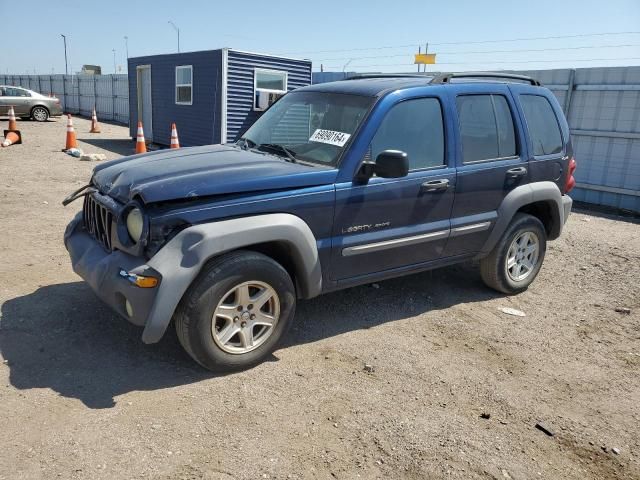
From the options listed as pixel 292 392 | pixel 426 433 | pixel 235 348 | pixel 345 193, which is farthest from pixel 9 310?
pixel 426 433

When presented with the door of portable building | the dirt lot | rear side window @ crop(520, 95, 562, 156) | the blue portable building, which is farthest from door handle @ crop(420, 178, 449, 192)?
the door of portable building

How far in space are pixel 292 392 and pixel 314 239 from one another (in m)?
1.03

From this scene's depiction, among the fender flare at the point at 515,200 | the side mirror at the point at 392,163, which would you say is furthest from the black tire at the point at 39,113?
the side mirror at the point at 392,163

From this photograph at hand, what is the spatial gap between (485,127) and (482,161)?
0.31 m

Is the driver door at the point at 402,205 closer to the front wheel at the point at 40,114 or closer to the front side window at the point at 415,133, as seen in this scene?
the front side window at the point at 415,133

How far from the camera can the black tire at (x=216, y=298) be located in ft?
11.4

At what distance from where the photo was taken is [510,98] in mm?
5117

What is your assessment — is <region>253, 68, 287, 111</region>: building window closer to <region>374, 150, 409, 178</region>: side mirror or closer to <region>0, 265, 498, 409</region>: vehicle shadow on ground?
<region>0, 265, 498, 409</region>: vehicle shadow on ground

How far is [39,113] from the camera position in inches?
959

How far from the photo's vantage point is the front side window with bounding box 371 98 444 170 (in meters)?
4.24

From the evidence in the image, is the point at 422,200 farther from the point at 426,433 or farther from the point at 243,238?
the point at 426,433

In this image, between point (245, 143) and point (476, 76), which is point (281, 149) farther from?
point (476, 76)

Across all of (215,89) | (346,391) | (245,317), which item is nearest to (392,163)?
(245,317)

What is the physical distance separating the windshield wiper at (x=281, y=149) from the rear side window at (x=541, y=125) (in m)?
2.35
